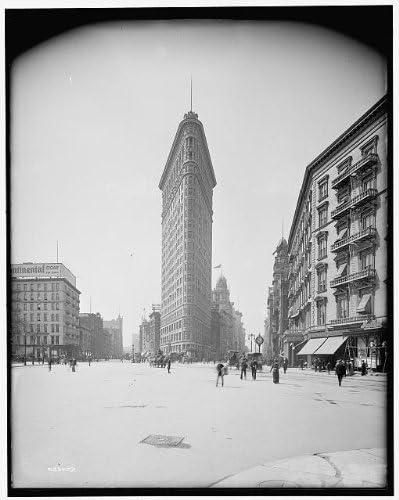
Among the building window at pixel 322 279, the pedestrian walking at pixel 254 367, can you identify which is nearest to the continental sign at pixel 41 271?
the pedestrian walking at pixel 254 367

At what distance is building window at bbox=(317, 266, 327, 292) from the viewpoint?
11805 millimetres

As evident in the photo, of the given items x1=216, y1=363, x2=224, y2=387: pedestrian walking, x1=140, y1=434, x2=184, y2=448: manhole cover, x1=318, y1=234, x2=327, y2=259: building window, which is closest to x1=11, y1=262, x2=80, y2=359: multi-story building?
x1=140, y1=434, x2=184, y2=448: manhole cover

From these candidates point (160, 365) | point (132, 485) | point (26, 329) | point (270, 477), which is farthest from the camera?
point (160, 365)

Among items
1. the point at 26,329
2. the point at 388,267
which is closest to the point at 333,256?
the point at 388,267

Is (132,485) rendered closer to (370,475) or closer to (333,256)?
(370,475)

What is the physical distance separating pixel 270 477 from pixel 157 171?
6.26 meters

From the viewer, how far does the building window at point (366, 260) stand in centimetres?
842

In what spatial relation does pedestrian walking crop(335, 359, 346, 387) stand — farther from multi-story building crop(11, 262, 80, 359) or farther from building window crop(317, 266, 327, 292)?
multi-story building crop(11, 262, 80, 359)

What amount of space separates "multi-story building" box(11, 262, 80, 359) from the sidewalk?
4442 mm

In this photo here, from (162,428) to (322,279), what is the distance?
6491mm

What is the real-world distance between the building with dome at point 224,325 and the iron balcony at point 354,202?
331 centimetres

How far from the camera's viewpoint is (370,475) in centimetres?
702

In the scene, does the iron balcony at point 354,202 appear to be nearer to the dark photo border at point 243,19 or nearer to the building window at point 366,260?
the dark photo border at point 243,19

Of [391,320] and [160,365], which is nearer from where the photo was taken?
[391,320]
